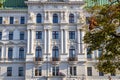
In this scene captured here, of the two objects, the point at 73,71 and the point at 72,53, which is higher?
the point at 72,53

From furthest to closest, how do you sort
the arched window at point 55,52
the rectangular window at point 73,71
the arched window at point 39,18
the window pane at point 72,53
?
the arched window at point 39,18
the window pane at point 72,53
the arched window at point 55,52
the rectangular window at point 73,71

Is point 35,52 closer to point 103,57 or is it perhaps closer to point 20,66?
point 20,66

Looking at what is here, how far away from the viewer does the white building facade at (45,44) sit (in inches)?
2712

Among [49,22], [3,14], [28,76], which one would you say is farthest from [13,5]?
[28,76]

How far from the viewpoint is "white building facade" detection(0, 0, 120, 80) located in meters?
68.9

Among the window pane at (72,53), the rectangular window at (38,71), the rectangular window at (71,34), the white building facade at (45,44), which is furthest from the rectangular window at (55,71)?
the rectangular window at (71,34)

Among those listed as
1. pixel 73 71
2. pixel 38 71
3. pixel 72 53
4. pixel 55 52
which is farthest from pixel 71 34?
pixel 38 71

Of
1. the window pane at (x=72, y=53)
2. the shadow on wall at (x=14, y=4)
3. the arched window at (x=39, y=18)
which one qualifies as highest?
the shadow on wall at (x=14, y=4)

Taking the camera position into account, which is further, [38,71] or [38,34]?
[38,34]

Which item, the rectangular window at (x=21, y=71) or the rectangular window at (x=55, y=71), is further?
the rectangular window at (x=21, y=71)

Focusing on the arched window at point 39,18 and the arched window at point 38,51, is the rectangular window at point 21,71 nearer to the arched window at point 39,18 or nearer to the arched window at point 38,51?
the arched window at point 38,51

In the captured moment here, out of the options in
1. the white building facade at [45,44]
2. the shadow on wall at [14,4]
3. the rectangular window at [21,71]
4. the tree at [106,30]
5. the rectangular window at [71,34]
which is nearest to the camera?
the tree at [106,30]

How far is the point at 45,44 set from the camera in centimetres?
7019

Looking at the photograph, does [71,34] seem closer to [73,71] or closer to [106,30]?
[73,71]
